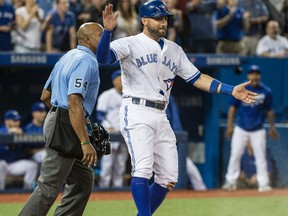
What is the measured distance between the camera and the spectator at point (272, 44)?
13867mm

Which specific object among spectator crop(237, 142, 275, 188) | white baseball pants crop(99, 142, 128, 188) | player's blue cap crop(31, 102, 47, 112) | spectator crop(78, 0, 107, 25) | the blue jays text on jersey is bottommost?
spectator crop(237, 142, 275, 188)

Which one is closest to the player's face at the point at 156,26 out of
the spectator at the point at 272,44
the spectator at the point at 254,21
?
the spectator at the point at 272,44

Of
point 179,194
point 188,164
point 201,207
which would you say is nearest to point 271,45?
point 188,164

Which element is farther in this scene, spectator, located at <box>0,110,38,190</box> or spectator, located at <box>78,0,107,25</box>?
spectator, located at <box>78,0,107,25</box>

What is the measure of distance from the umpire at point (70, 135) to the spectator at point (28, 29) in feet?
18.8

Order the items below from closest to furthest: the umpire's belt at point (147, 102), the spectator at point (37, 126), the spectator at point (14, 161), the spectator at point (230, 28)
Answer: the umpire's belt at point (147, 102) < the spectator at point (14, 161) < the spectator at point (37, 126) < the spectator at point (230, 28)

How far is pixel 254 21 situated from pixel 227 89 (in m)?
7.77

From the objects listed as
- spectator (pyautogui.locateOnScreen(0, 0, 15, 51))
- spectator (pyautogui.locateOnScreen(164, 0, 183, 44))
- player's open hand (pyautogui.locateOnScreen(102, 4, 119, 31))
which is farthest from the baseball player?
spectator (pyautogui.locateOnScreen(164, 0, 183, 44))

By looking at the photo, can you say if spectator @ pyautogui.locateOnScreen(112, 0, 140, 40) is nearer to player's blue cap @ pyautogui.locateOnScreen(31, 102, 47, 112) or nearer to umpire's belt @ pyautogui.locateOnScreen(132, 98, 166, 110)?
player's blue cap @ pyautogui.locateOnScreen(31, 102, 47, 112)

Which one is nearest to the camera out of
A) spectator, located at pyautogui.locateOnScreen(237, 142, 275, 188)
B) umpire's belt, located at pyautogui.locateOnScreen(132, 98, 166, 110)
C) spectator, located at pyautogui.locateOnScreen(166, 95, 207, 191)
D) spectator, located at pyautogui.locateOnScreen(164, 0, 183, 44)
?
umpire's belt, located at pyautogui.locateOnScreen(132, 98, 166, 110)

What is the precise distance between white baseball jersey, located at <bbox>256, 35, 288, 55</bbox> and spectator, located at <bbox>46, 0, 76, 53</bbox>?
10.3ft

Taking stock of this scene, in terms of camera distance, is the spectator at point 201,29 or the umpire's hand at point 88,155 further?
the spectator at point 201,29

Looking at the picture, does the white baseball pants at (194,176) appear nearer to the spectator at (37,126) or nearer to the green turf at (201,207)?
the green turf at (201,207)

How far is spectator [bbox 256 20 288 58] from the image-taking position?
1387 centimetres
